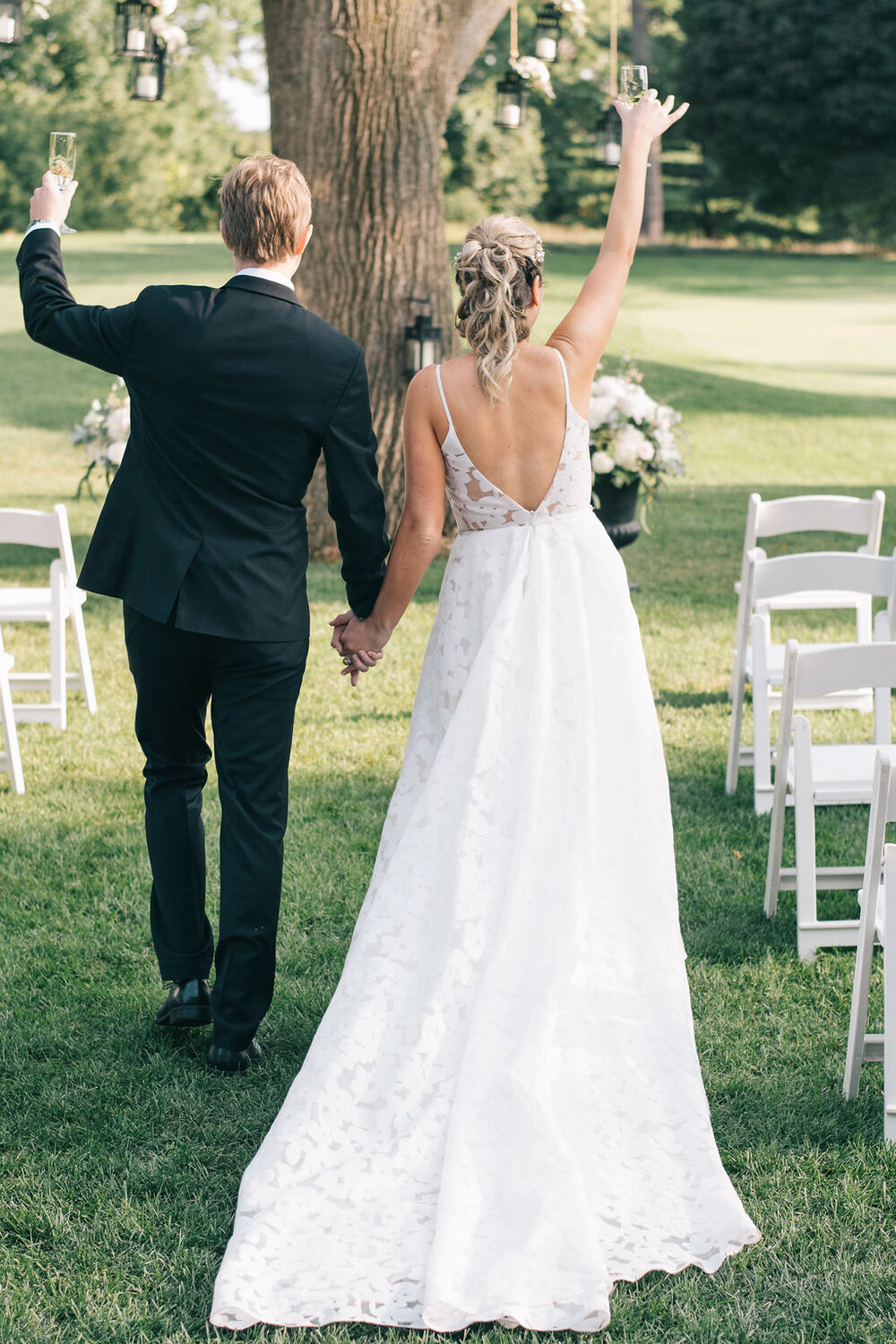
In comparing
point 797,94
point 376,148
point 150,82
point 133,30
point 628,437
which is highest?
point 797,94

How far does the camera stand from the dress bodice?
11.0ft

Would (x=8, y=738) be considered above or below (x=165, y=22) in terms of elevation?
below

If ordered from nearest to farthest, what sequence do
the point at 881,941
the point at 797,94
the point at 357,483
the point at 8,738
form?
1. the point at 357,483
2. the point at 881,941
3. the point at 8,738
4. the point at 797,94

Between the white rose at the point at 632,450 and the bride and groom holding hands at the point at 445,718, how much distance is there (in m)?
5.16

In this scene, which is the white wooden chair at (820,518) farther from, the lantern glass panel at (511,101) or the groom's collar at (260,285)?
the lantern glass panel at (511,101)

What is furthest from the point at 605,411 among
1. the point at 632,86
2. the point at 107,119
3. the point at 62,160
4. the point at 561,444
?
the point at 107,119

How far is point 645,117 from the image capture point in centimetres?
353

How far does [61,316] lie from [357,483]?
806mm

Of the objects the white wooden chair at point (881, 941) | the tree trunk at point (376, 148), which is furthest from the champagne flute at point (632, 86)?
Result: the tree trunk at point (376, 148)

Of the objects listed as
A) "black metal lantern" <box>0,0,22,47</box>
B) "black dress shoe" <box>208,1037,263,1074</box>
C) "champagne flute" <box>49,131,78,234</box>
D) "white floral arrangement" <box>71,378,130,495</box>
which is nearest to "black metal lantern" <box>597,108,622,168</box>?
"black metal lantern" <box>0,0,22,47</box>

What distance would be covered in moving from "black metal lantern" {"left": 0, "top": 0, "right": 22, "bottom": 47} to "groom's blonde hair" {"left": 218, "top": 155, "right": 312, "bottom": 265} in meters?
9.04

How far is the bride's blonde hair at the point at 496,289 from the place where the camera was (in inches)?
126

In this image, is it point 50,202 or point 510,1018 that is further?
point 50,202

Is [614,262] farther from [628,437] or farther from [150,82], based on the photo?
[150,82]
